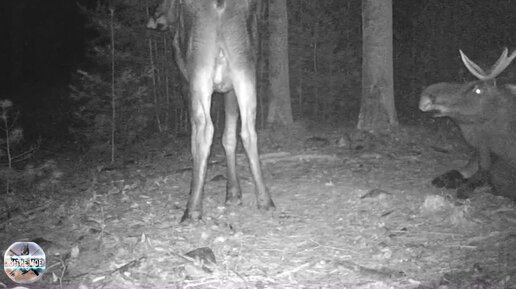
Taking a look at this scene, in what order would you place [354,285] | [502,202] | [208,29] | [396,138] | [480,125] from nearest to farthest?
[354,285] → [208,29] → [502,202] → [480,125] → [396,138]

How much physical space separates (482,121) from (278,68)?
304 inches

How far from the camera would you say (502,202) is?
5.64 m

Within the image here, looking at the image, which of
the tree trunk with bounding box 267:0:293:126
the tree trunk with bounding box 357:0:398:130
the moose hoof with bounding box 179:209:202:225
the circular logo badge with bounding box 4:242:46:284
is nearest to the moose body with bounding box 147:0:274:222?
the moose hoof with bounding box 179:209:202:225

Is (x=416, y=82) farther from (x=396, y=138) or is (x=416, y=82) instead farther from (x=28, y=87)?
(x=28, y=87)

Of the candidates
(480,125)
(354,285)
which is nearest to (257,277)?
(354,285)

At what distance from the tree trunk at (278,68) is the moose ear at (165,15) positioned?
7.46 metres

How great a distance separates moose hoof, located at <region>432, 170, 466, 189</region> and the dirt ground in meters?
0.16

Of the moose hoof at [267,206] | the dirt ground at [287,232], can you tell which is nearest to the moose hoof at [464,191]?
the dirt ground at [287,232]

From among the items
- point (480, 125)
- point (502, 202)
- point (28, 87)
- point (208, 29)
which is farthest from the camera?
point (28, 87)

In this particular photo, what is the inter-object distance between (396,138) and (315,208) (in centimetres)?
512

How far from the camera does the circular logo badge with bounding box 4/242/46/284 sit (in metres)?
3.76

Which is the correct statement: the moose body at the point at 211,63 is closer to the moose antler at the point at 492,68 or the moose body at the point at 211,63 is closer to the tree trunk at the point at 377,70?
the moose antler at the point at 492,68

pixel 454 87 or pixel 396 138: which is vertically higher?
pixel 454 87

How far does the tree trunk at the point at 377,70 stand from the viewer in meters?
11.0
